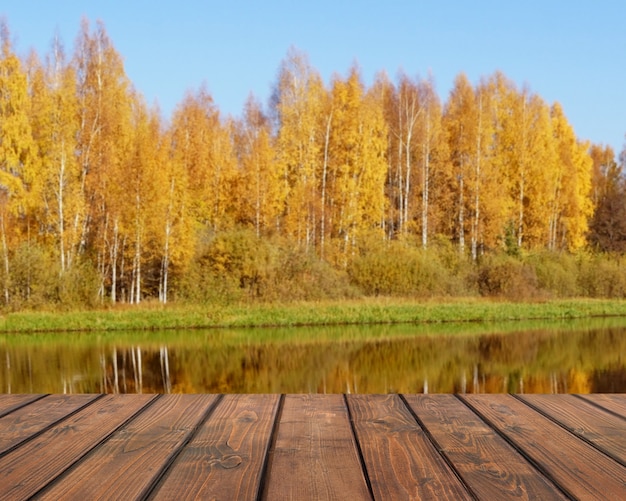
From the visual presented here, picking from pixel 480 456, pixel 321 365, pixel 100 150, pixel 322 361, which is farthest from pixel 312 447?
pixel 100 150

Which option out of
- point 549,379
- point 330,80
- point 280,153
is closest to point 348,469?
point 549,379

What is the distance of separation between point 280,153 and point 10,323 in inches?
431

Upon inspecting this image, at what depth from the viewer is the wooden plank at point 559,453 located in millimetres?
1208

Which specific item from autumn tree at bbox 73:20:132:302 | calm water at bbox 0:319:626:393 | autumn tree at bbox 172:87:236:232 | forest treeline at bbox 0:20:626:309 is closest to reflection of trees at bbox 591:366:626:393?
calm water at bbox 0:319:626:393

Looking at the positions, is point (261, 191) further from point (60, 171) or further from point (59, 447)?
point (59, 447)

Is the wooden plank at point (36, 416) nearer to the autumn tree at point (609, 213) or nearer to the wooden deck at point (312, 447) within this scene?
the wooden deck at point (312, 447)

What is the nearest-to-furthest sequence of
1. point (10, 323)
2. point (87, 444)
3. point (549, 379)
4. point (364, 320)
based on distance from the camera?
point (87, 444), point (549, 379), point (10, 323), point (364, 320)

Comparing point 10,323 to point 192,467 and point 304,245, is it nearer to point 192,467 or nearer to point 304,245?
point 304,245

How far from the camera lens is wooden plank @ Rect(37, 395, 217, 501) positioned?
1.18 m

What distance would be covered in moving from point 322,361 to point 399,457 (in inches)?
416

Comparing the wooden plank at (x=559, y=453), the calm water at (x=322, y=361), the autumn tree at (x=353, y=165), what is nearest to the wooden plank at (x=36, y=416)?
the wooden plank at (x=559, y=453)

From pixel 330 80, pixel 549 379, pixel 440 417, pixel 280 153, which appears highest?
pixel 330 80

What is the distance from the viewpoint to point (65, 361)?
11633 mm

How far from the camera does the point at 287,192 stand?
71.3 ft
